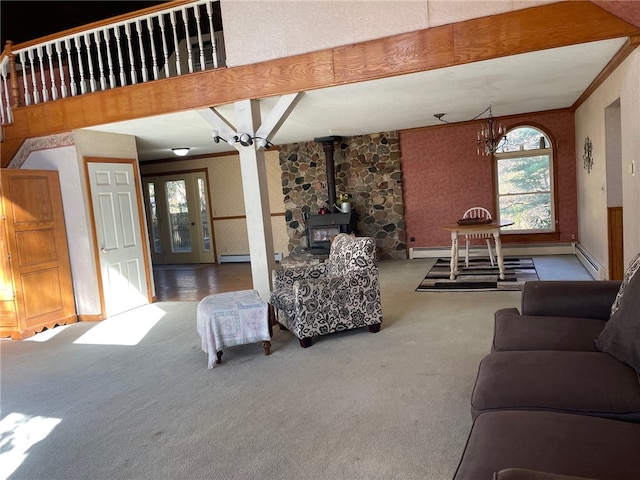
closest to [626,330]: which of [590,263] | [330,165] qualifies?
[590,263]

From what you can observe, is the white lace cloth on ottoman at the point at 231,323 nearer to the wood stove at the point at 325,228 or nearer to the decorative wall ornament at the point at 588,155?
the wood stove at the point at 325,228

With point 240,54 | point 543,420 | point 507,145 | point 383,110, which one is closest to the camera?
point 543,420

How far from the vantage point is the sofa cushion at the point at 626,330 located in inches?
81.7

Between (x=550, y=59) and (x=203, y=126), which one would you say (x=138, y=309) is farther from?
(x=550, y=59)

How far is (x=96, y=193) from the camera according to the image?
227 inches

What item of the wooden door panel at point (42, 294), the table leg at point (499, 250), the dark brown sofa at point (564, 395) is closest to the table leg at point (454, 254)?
the table leg at point (499, 250)

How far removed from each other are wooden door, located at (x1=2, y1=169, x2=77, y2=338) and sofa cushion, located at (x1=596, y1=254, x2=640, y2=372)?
5.33 m

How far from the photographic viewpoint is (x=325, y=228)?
334 inches

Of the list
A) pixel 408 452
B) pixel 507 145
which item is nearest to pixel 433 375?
pixel 408 452

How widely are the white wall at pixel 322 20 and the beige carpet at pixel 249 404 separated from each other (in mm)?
2638

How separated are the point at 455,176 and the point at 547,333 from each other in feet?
19.7

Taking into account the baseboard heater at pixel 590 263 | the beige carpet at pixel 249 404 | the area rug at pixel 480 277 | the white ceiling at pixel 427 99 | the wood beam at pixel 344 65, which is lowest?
the beige carpet at pixel 249 404

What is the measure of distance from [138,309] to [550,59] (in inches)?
211

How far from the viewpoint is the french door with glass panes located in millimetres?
10102
